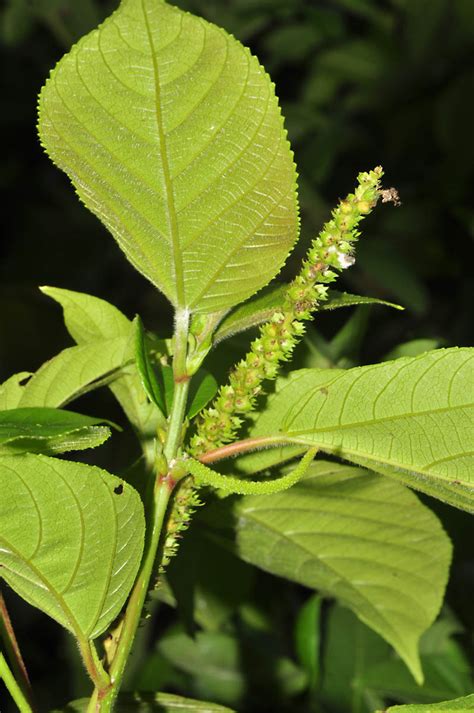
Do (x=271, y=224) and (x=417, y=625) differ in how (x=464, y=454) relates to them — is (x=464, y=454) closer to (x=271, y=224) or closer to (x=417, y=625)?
(x=271, y=224)

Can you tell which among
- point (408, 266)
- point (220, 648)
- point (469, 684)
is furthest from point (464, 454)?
point (408, 266)

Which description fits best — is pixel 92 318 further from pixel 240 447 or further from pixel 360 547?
pixel 360 547

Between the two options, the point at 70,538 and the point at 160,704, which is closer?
the point at 70,538

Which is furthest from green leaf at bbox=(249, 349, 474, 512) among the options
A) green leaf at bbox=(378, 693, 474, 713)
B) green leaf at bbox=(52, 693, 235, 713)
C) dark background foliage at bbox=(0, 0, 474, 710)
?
dark background foliage at bbox=(0, 0, 474, 710)

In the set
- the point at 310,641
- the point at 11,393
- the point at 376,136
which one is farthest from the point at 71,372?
the point at 376,136

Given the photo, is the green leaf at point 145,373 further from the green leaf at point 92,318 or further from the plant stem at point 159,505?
the green leaf at point 92,318

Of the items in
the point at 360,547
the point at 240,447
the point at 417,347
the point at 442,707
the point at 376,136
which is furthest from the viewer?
the point at 376,136
